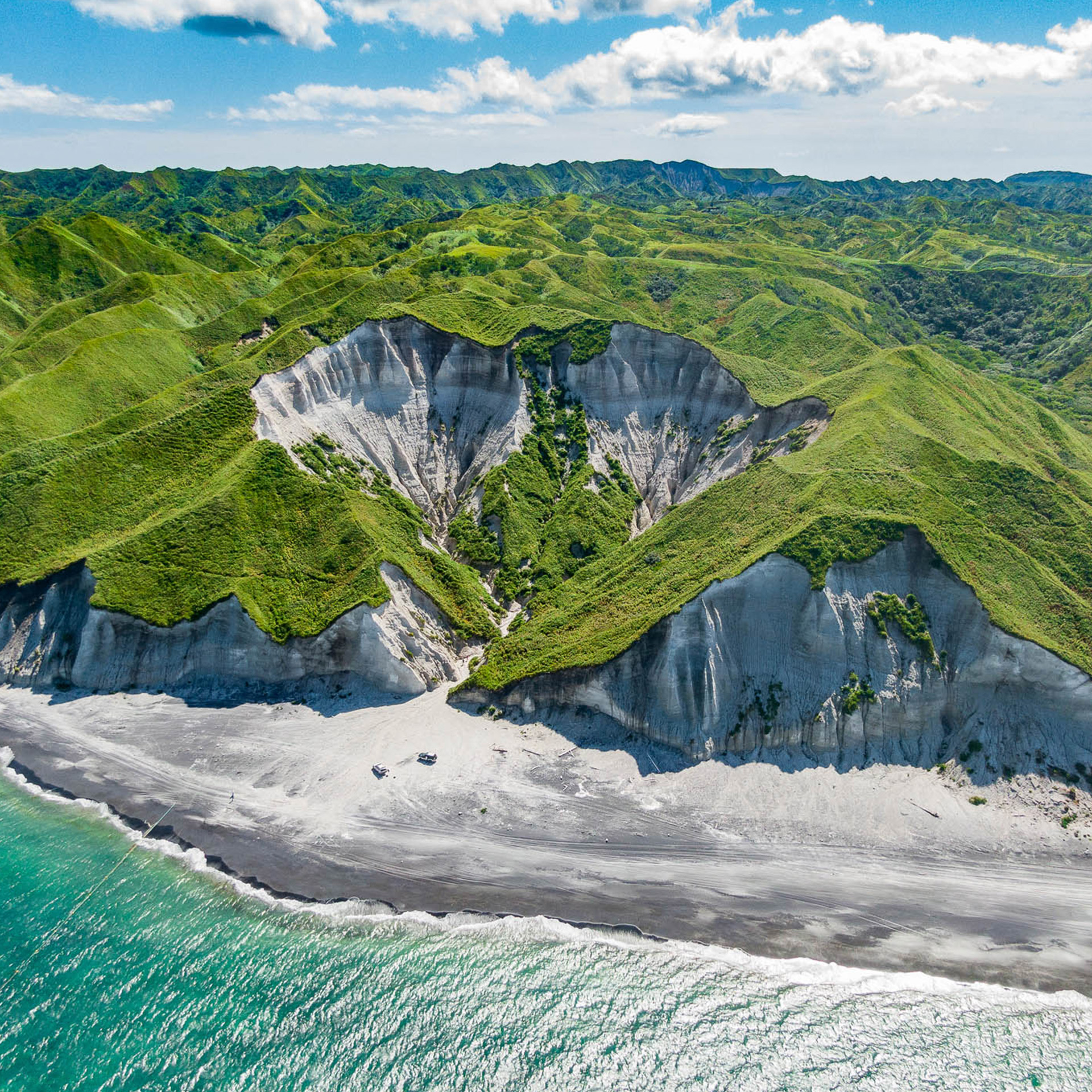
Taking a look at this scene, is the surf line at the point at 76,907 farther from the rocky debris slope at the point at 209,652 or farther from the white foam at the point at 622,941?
the rocky debris slope at the point at 209,652

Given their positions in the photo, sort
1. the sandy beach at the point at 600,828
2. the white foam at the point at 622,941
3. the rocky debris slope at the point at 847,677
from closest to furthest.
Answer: the white foam at the point at 622,941 → the sandy beach at the point at 600,828 → the rocky debris slope at the point at 847,677

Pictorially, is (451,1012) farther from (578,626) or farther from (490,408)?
(490,408)

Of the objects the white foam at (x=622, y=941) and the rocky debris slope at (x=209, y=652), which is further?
the rocky debris slope at (x=209, y=652)

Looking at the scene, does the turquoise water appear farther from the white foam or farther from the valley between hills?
the valley between hills

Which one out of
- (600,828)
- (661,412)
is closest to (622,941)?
(600,828)

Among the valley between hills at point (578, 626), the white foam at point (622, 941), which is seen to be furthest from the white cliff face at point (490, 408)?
the white foam at point (622, 941)

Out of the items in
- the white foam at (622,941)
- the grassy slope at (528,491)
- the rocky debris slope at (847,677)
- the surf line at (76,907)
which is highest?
the grassy slope at (528,491)

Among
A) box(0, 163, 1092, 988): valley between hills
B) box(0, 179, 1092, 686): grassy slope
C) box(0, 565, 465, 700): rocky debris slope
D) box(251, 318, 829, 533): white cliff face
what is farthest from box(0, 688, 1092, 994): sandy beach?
box(251, 318, 829, 533): white cliff face

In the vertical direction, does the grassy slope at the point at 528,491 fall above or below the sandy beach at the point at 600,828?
above
